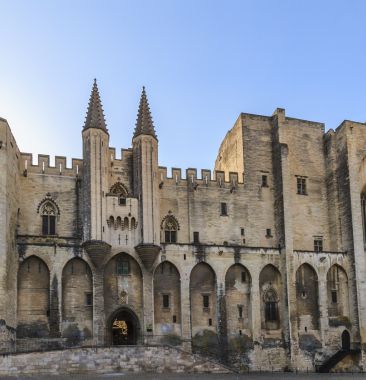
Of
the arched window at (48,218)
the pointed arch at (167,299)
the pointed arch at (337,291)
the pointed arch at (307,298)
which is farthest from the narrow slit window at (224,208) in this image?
the arched window at (48,218)

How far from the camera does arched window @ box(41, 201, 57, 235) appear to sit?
131ft

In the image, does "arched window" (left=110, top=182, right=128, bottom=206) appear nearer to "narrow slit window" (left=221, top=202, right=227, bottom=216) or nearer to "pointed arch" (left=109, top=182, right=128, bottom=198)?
"pointed arch" (left=109, top=182, right=128, bottom=198)

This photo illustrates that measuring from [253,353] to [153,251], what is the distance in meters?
9.61

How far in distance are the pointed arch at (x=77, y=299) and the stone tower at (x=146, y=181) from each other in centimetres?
370

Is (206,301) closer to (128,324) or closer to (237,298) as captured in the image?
(237,298)

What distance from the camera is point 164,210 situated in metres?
43.3

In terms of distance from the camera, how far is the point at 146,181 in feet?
136

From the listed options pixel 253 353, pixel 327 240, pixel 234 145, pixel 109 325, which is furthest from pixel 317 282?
pixel 109 325

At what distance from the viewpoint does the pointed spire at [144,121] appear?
42.4m

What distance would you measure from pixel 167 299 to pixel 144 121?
11.6 m

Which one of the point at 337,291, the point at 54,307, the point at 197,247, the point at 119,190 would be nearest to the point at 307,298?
the point at 337,291

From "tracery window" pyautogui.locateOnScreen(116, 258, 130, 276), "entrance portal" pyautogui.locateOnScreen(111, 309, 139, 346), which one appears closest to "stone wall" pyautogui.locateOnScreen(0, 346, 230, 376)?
"entrance portal" pyautogui.locateOnScreen(111, 309, 139, 346)

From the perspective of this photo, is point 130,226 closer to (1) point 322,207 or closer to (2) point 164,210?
(2) point 164,210

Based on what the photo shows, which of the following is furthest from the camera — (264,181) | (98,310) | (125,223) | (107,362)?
(264,181)
